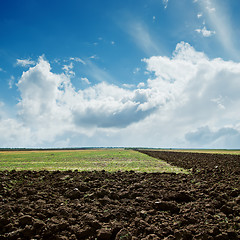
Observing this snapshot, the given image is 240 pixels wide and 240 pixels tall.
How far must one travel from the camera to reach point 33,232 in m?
6.43

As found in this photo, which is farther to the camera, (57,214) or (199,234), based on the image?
(57,214)

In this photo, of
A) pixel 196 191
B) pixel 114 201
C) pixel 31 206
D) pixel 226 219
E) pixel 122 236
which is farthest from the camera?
pixel 196 191

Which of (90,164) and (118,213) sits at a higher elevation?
(118,213)

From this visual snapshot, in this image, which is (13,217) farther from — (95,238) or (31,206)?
(95,238)

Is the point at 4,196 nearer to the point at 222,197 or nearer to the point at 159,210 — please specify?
the point at 159,210

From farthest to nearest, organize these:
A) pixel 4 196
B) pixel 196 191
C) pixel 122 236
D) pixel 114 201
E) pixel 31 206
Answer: pixel 196 191, pixel 4 196, pixel 114 201, pixel 31 206, pixel 122 236

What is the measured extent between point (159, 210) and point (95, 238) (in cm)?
296

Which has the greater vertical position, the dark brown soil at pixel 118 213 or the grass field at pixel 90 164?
the dark brown soil at pixel 118 213

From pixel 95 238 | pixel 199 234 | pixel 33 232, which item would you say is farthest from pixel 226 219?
pixel 33 232

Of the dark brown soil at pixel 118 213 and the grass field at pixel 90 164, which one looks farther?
the grass field at pixel 90 164

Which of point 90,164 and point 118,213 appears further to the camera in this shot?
point 90,164

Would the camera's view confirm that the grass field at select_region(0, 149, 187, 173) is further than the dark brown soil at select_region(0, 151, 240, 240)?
Yes

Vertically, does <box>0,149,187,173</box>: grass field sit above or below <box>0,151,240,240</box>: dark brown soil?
below

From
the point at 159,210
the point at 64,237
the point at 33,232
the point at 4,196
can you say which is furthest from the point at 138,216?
the point at 4,196
